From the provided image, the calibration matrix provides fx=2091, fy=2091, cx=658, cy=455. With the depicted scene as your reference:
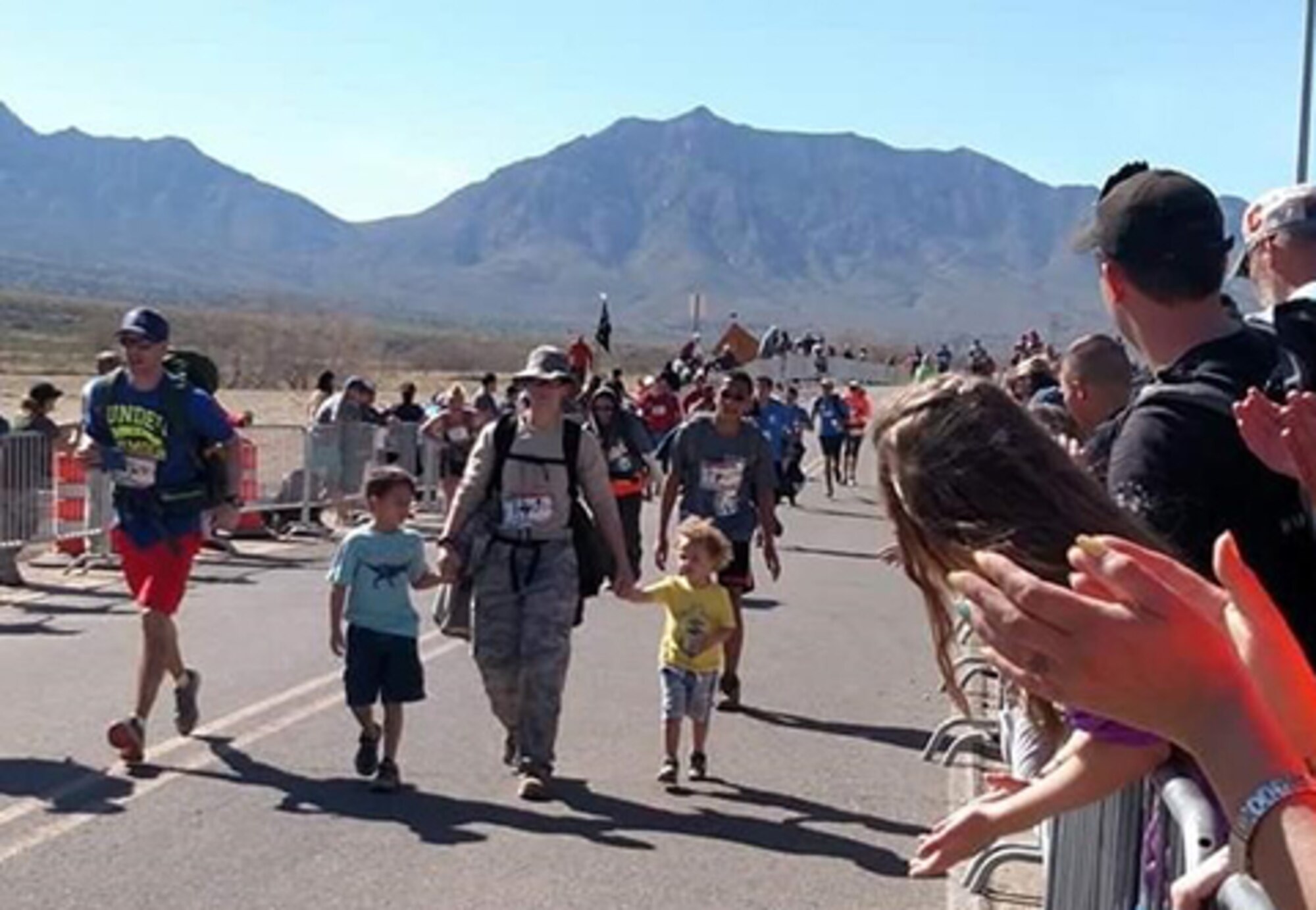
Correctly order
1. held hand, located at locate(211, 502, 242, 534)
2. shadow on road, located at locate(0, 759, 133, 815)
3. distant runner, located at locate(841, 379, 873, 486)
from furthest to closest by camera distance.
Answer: distant runner, located at locate(841, 379, 873, 486) < held hand, located at locate(211, 502, 242, 534) < shadow on road, located at locate(0, 759, 133, 815)

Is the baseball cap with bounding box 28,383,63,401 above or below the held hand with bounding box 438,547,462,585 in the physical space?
above

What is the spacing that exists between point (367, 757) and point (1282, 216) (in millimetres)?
5520

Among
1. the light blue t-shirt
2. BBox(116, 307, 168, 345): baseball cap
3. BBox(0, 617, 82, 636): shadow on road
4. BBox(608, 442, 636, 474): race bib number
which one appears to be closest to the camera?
the light blue t-shirt

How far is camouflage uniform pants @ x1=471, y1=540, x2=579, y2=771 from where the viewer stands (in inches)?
365

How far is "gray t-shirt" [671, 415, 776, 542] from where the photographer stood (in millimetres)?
11938

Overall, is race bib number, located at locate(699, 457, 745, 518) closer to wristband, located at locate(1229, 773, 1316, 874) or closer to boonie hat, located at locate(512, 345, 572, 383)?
boonie hat, located at locate(512, 345, 572, 383)

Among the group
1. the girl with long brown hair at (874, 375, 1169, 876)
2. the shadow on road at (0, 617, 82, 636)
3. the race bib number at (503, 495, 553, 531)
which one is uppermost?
the girl with long brown hair at (874, 375, 1169, 876)

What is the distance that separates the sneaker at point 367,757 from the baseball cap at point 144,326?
2145 mm

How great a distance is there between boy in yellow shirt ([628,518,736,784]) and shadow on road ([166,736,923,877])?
364mm

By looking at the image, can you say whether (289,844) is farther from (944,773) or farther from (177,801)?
(944,773)

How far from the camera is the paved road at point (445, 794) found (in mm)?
7375

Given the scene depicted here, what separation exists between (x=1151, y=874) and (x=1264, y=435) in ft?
2.93

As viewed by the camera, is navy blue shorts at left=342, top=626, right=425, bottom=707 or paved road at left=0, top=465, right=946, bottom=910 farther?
navy blue shorts at left=342, top=626, right=425, bottom=707

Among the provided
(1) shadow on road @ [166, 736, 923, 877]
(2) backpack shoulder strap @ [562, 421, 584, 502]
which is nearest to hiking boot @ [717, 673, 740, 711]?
(1) shadow on road @ [166, 736, 923, 877]
